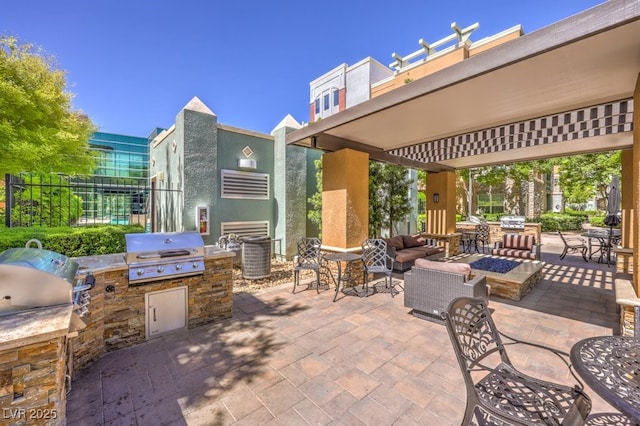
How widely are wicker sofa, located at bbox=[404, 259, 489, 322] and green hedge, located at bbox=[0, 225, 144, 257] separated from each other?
6.57m

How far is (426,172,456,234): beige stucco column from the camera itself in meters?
9.71

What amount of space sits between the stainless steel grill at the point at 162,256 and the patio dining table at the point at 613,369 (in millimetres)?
3968

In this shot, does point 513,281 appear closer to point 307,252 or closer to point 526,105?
point 526,105

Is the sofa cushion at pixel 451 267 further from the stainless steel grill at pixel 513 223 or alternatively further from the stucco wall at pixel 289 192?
the stainless steel grill at pixel 513 223

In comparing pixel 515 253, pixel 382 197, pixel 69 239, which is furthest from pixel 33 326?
pixel 515 253

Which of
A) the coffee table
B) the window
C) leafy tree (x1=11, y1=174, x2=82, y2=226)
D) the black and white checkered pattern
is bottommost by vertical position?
the coffee table

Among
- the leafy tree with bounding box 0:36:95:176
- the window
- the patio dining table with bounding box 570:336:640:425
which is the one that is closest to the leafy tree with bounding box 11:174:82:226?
the leafy tree with bounding box 0:36:95:176

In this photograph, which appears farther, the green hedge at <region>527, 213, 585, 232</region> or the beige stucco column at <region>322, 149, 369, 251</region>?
the green hedge at <region>527, 213, 585, 232</region>

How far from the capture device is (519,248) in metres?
8.04

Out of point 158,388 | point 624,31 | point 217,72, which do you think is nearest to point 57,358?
point 158,388

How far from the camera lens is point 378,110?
4258 mm

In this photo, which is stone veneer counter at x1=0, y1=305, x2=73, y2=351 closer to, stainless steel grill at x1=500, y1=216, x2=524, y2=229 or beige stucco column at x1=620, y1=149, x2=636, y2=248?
beige stucco column at x1=620, y1=149, x2=636, y2=248

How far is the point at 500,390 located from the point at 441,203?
8.68 m

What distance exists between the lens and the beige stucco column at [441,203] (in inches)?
382
